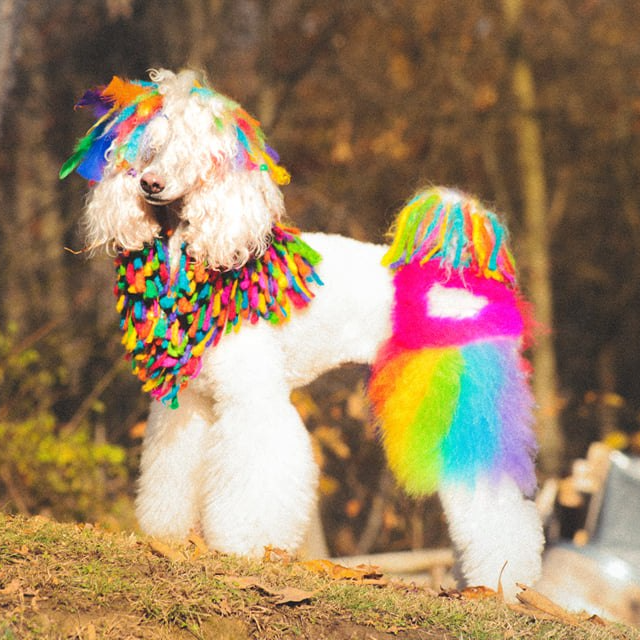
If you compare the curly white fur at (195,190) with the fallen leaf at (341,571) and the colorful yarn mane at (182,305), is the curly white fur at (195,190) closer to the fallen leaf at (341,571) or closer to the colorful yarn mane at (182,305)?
the colorful yarn mane at (182,305)

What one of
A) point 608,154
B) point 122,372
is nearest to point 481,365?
point 122,372

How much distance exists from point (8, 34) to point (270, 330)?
1890mm

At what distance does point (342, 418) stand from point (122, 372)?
2257 millimetres

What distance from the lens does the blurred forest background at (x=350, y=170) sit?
546 centimetres

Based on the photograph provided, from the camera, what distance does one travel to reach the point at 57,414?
5.88 m

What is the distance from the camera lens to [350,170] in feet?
30.4

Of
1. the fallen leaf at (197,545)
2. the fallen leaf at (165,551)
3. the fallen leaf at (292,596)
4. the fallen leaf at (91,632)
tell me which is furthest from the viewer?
the fallen leaf at (197,545)

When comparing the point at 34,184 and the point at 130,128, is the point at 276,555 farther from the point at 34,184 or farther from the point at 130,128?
the point at 34,184

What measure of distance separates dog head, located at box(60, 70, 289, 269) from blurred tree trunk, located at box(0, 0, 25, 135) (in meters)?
1.11

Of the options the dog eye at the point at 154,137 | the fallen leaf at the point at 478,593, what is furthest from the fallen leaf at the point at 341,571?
the dog eye at the point at 154,137

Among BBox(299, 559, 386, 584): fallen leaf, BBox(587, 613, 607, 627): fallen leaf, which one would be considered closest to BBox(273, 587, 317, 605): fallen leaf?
BBox(299, 559, 386, 584): fallen leaf

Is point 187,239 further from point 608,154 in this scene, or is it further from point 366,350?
point 608,154

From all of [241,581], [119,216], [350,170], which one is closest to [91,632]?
[241,581]

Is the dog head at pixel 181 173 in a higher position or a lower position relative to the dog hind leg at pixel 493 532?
higher
